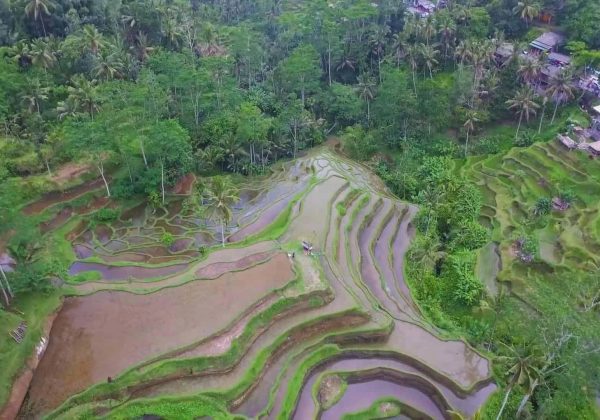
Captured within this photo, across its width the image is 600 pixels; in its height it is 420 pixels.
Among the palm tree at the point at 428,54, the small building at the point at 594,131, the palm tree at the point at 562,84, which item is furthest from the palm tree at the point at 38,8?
the small building at the point at 594,131

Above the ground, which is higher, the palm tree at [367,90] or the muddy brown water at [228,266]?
the muddy brown water at [228,266]

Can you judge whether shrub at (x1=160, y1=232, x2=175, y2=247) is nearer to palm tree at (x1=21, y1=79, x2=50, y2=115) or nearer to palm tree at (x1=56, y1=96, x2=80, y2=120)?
palm tree at (x1=56, y1=96, x2=80, y2=120)

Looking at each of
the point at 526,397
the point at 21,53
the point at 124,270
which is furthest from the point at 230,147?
the point at 526,397

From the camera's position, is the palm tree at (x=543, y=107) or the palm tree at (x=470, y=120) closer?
the palm tree at (x=543, y=107)

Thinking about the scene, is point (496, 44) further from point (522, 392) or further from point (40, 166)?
point (40, 166)

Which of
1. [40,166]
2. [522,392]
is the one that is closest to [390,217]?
[522,392]

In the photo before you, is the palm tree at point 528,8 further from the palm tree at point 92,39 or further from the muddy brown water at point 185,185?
the palm tree at point 92,39
